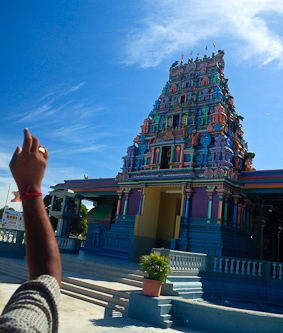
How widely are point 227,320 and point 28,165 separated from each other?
25.7 ft

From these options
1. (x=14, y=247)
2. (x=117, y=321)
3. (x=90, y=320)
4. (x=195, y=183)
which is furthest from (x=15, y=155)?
(x=195, y=183)

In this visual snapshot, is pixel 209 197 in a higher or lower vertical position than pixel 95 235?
higher

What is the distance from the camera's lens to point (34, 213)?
1.86m

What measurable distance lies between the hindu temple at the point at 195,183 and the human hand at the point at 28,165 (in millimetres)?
15602

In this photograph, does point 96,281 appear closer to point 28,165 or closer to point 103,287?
point 103,287

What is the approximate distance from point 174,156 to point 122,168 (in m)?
4.27

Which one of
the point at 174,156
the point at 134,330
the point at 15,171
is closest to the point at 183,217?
the point at 174,156

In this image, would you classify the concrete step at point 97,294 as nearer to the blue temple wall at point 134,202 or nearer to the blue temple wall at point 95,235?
the blue temple wall at point 134,202

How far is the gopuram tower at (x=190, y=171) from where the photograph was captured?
17469 millimetres

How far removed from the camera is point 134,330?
23.4 ft

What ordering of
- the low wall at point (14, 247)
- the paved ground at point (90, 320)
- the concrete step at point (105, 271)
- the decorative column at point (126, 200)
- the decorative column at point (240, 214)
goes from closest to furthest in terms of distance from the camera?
1. the paved ground at point (90, 320)
2. the concrete step at point (105, 271)
3. the low wall at point (14, 247)
4. the decorative column at point (240, 214)
5. the decorative column at point (126, 200)

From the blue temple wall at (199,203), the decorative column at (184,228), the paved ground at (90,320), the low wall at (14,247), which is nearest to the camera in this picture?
the paved ground at (90,320)

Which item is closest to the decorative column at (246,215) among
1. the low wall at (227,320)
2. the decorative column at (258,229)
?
the decorative column at (258,229)

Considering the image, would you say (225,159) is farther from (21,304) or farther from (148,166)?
(21,304)
